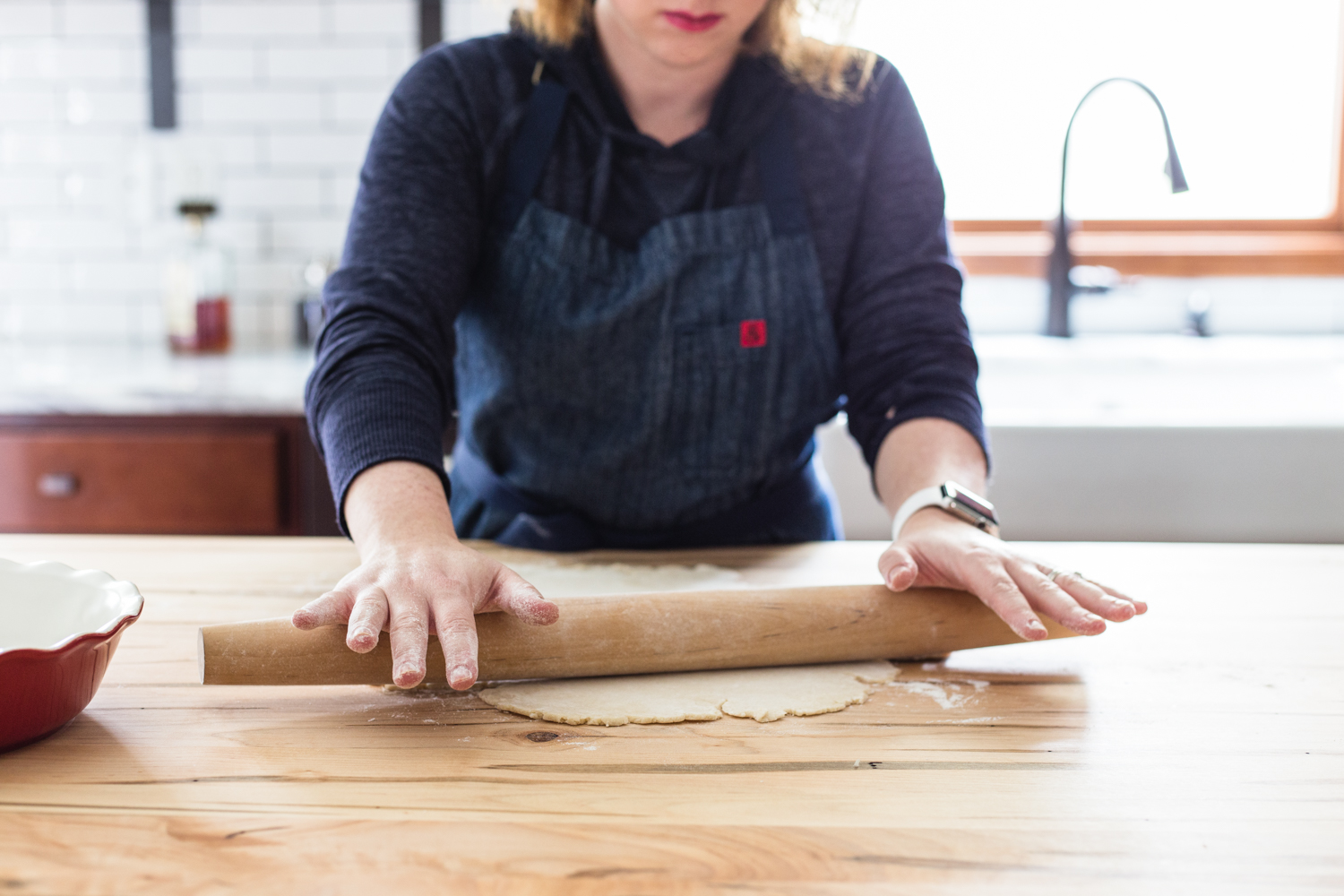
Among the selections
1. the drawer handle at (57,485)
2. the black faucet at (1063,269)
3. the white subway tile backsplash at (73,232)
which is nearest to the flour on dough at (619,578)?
the drawer handle at (57,485)

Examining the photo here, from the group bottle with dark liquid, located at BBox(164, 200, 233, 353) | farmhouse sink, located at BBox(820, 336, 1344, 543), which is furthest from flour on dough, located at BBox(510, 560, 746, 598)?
bottle with dark liquid, located at BBox(164, 200, 233, 353)

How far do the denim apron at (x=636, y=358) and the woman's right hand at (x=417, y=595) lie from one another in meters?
0.34

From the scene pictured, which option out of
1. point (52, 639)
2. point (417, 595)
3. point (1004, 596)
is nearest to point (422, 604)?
point (417, 595)

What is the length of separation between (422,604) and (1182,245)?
2.20m

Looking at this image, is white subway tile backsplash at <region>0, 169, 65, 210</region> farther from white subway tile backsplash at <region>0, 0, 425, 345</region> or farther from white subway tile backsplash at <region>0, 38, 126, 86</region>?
white subway tile backsplash at <region>0, 38, 126, 86</region>

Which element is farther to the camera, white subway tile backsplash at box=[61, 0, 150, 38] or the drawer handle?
white subway tile backsplash at box=[61, 0, 150, 38]

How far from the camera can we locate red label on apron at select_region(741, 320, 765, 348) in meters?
1.12

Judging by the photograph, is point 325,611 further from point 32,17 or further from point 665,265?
point 32,17

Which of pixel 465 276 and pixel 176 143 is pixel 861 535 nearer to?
pixel 465 276

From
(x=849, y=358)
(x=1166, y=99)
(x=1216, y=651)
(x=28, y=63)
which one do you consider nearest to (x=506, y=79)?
(x=849, y=358)

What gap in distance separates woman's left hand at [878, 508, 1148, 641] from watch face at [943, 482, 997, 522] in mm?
38

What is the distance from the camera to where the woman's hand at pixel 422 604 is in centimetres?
63

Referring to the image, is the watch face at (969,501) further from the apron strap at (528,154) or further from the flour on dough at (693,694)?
the apron strap at (528,154)

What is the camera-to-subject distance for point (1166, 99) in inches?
95.2
